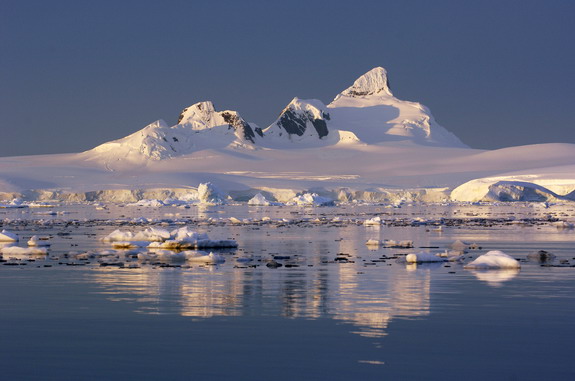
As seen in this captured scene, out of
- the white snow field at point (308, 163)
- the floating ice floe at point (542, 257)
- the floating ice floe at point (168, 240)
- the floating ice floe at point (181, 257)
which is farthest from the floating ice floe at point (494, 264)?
the white snow field at point (308, 163)

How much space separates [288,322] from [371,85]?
186m

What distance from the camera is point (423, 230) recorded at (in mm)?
36344

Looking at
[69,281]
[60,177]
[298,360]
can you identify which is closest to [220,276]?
[69,281]

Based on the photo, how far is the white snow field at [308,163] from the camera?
110625 millimetres

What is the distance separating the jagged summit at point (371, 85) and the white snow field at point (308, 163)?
220 mm

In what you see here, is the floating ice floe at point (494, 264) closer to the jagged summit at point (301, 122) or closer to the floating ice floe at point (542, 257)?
the floating ice floe at point (542, 257)

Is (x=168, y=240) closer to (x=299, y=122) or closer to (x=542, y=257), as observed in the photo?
(x=542, y=257)

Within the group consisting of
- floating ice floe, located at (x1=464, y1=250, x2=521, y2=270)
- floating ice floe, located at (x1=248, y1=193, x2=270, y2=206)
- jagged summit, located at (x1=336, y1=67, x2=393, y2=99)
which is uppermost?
jagged summit, located at (x1=336, y1=67, x2=393, y2=99)

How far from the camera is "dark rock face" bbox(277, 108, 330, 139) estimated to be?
180 metres

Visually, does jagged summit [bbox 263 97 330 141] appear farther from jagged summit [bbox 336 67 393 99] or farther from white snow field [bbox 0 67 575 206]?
jagged summit [bbox 336 67 393 99]

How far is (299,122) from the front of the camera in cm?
18462

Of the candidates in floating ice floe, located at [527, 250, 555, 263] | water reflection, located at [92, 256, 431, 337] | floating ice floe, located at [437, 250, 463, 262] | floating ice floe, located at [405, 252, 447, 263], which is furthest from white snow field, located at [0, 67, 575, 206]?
water reflection, located at [92, 256, 431, 337]

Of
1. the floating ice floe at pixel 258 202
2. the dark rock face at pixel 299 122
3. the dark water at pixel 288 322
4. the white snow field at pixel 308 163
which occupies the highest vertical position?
the dark rock face at pixel 299 122

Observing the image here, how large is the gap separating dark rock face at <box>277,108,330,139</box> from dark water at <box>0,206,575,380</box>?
161 m
